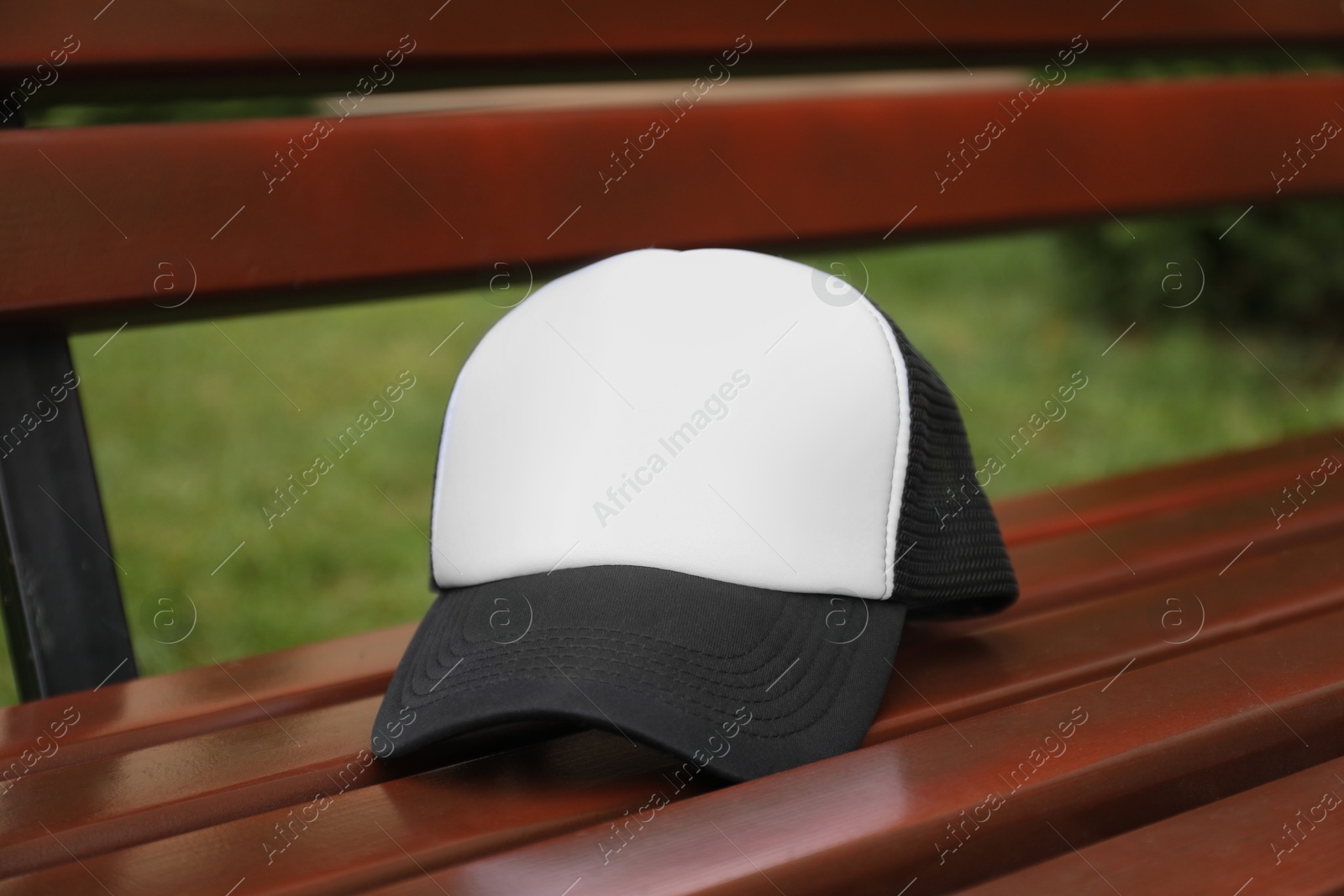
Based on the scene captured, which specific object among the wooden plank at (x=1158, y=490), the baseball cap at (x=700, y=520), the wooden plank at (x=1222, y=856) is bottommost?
the wooden plank at (x=1158, y=490)

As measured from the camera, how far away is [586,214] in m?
1.64

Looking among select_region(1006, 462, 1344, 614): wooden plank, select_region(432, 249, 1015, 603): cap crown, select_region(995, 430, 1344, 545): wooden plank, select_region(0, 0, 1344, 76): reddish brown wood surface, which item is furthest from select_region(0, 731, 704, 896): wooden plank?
select_region(0, 0, 1344, 76): reddish brown wood surface

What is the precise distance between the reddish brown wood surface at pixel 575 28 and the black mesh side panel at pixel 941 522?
81cm

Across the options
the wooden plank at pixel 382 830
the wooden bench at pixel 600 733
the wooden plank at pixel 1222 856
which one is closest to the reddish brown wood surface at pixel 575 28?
the wooden bench at pixel 600 733

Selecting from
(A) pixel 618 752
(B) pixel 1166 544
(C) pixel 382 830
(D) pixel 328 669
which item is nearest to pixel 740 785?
(A) pixel 618 752

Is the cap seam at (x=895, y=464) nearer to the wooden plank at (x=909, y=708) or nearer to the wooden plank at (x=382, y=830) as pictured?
the wooden plank at (x=909, y=708)

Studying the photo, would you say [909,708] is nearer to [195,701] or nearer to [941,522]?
[941,522]

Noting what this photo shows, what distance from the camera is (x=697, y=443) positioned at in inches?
39.7

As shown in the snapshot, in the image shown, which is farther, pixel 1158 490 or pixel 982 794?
pixel 1158 490

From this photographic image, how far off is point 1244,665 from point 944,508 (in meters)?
0.29

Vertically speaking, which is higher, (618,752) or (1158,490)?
(618,752)

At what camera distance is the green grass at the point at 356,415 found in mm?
2361

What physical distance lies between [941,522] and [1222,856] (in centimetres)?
36

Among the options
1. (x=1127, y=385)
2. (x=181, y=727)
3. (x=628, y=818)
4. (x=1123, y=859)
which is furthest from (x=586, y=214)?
(x=1127, y=385)
